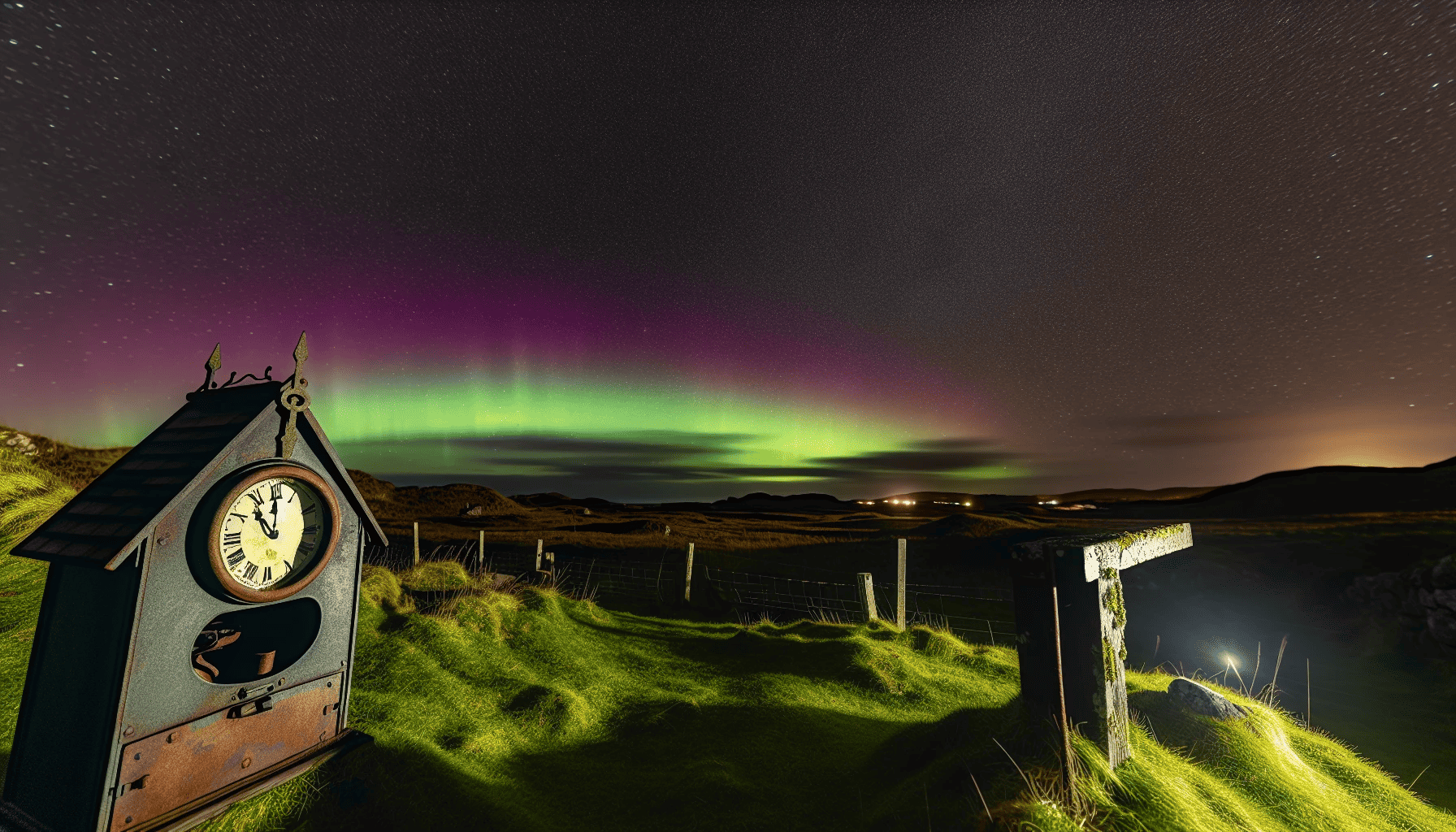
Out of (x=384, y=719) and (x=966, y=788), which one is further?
(x=384, y=719)

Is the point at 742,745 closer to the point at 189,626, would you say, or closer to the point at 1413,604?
the point at 189,626

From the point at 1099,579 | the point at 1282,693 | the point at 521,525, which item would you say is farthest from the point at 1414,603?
the point at 521,525

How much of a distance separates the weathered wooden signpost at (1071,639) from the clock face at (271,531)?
5.63 m

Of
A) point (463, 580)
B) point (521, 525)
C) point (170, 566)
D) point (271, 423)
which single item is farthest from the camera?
point (521, 525)

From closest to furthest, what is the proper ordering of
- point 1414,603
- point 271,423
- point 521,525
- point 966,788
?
point 966,788 < point 271,423 < point 1414,603 < point 521,525

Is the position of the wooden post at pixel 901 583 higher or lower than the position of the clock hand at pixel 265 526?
lower

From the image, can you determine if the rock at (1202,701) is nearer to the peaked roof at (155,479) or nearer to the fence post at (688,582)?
the peaked roof at (155,479)

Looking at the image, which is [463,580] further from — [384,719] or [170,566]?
[170,566]

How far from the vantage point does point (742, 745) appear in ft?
19.8

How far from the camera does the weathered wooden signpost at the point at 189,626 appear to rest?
386 centimetres

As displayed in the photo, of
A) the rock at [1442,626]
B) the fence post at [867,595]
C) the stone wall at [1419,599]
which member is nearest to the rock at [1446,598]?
the stone wall at [1419,599]

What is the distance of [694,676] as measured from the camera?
8.62 metres

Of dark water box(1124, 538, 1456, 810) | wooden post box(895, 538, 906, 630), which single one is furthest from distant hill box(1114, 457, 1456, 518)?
wooden post box(895, 538, 906, 630)

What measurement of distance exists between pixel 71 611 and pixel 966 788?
6521mm
